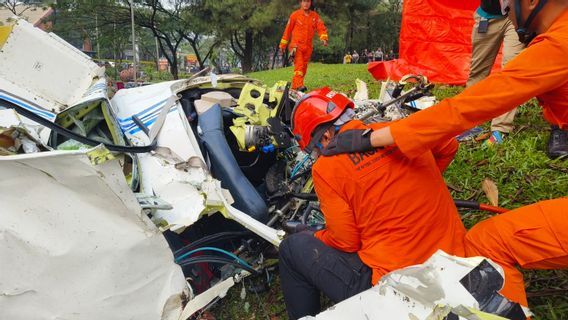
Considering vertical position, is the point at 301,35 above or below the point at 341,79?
above

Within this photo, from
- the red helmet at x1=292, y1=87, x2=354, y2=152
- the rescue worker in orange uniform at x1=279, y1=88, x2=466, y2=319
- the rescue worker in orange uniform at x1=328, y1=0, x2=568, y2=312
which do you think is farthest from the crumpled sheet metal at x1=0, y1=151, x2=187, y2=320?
the rescue worker in orange uniform at x1=328, y1=0, x2=568, y2=312

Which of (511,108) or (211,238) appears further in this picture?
(211,238)

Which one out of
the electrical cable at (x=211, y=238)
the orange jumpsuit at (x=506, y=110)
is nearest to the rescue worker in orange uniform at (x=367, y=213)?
the orange jumpsuit at (x=506, y=110)

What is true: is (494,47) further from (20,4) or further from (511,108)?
(20,4)

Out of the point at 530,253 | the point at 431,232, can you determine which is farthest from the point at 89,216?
the point at 530,253

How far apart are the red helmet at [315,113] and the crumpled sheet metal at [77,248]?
2.88 ft

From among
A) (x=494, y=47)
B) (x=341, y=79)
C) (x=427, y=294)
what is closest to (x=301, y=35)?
(x=341, y=79)

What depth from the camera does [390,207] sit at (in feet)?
→ 5.36

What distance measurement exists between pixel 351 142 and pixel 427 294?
0.63 meters

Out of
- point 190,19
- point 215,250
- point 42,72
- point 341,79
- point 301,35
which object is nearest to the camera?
point 215,250

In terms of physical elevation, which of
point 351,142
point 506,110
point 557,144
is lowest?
point 557,144

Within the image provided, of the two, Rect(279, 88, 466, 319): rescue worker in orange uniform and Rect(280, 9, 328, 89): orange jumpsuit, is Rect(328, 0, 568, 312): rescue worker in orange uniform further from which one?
Rect(280, 9, 328, 89): orange jumpsuit

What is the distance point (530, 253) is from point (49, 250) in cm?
189

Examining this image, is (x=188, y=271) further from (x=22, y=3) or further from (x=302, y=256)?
(x=22, y=3)
